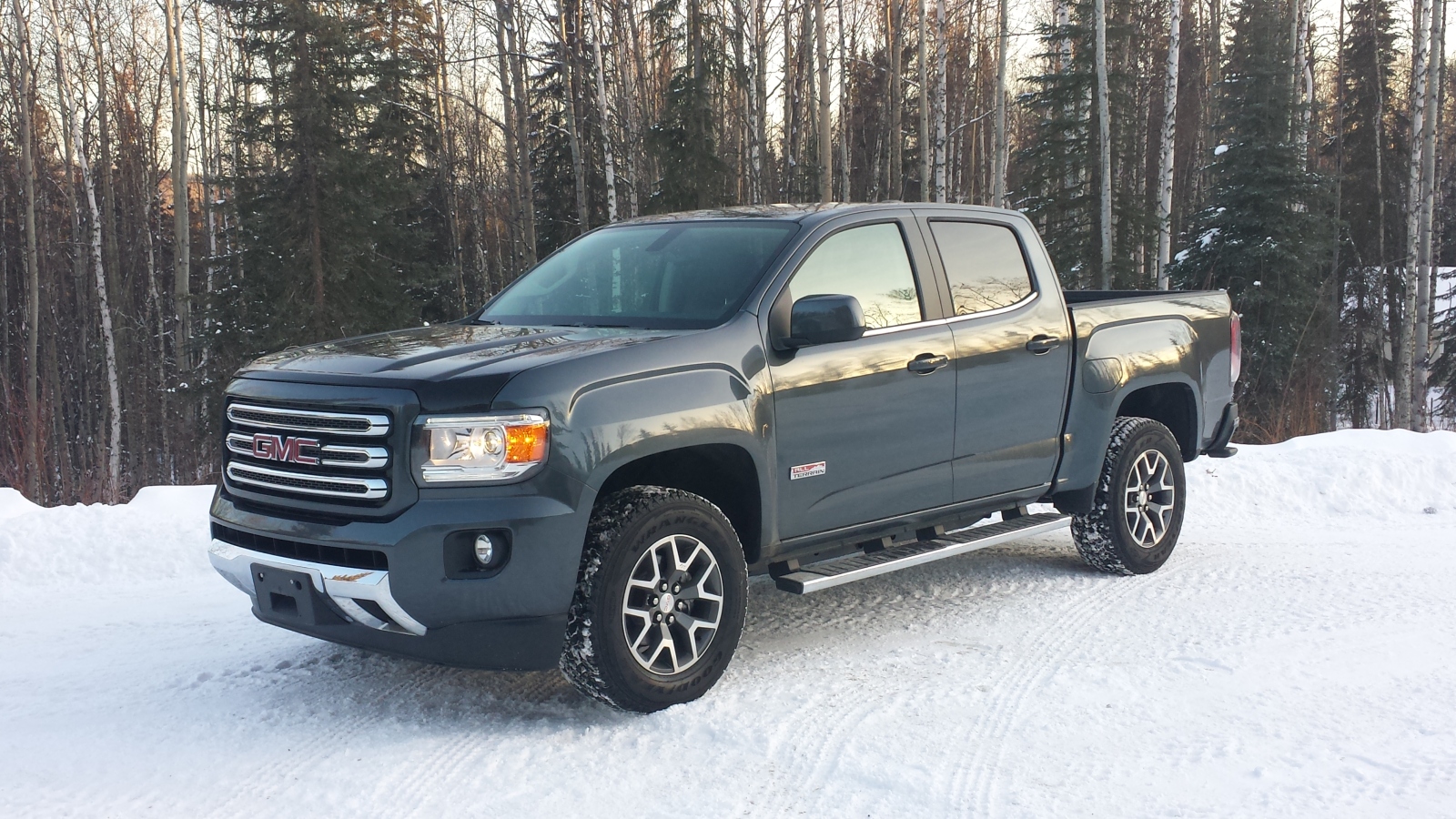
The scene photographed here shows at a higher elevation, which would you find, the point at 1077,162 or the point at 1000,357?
the point at 1077,162

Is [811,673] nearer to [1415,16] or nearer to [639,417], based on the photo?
[639,417]

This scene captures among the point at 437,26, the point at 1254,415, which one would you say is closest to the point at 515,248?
the point at 437,26

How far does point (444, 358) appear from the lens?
13.6 ft

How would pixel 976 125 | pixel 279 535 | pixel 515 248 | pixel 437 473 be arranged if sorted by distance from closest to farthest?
pixel 437 473, pixel 279 535, pixel 515 248, pixel 976 125

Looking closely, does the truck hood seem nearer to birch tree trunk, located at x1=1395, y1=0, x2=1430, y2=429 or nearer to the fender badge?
the fender badge

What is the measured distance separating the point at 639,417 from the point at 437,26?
3101cm

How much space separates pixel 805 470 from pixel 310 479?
1.95 meters

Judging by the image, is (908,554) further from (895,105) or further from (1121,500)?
(895,105)

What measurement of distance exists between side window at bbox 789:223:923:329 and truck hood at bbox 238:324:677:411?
2.62 feet

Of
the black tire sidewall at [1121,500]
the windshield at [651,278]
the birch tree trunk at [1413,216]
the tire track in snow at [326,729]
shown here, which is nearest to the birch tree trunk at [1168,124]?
the birch tree trunk at [1413,216]

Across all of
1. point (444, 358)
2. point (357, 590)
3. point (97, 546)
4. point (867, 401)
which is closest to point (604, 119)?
point (97, 546)

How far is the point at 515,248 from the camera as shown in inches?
1129

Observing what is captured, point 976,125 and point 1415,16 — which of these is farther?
point 976,125

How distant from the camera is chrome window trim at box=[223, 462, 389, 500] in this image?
12.6 feet
